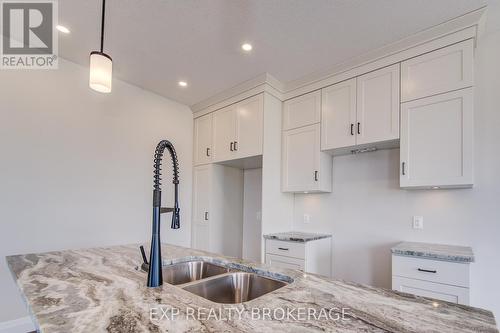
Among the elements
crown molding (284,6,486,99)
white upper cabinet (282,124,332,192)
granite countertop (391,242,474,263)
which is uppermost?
crown molding (284,6,486,99)

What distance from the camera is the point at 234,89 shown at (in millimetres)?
3258

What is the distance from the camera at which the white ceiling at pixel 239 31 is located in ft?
6.30

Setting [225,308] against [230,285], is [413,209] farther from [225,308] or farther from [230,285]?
[225,308]

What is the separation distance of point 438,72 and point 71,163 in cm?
348

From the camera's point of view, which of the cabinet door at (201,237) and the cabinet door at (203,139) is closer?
the cabinet door at (201,237)

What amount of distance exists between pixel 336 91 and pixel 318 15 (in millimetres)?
923

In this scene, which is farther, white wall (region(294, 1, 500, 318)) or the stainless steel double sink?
white wall (region(294, 1, 500, 318))

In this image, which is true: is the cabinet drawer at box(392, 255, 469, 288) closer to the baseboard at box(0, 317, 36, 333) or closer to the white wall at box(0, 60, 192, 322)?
the white wall at box(0, 60, 192, 322)

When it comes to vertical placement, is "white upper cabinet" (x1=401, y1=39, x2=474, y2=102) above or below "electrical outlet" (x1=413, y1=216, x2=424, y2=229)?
above

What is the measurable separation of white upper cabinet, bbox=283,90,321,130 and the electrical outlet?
1.33 meters

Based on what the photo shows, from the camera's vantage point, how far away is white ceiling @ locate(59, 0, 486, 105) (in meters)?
1.92

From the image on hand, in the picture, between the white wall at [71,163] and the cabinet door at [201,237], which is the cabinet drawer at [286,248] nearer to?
the cabinet door at [201,237]

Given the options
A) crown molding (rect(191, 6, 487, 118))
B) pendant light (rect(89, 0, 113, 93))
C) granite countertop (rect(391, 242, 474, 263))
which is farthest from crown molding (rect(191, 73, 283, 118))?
granite countertop (rect(391, 242, 474, 263))

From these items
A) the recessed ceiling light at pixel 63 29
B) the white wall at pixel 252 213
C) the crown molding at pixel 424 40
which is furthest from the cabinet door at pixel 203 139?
the recessed ceiling light at pixel 63 29
